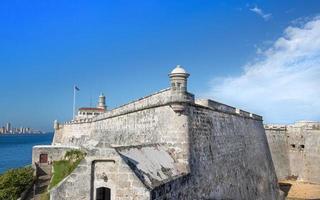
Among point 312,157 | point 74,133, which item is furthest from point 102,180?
point 312,157

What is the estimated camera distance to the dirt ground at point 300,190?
28.4m

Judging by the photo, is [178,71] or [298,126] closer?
[178,71]

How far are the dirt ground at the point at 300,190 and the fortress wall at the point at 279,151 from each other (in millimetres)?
1229

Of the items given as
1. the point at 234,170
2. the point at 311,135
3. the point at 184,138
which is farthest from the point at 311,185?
the point at 184,138

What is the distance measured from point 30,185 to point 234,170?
1328 centimetres

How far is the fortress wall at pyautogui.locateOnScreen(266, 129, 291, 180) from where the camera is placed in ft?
117

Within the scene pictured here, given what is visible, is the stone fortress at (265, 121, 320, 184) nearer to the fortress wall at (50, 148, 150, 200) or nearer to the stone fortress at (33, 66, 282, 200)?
the stone fortress at (33, 66, 282, 200)

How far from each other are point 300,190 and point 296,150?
5900 mm

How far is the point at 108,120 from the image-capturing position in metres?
20.5

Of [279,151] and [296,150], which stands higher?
[296,150]

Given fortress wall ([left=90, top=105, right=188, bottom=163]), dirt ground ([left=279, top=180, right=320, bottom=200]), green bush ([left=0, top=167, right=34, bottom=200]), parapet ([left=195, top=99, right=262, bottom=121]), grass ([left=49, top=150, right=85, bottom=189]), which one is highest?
parapet ([left=195, top=99, right=262, bottom=121])

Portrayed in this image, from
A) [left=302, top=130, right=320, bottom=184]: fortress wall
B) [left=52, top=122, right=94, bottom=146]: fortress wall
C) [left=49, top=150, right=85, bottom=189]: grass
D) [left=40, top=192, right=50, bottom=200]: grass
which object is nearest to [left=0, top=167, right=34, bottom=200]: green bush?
[left=40, top=192, right=50, bottom=200]: grass

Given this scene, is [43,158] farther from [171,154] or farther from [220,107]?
[171,154]

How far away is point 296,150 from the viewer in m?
35.7
